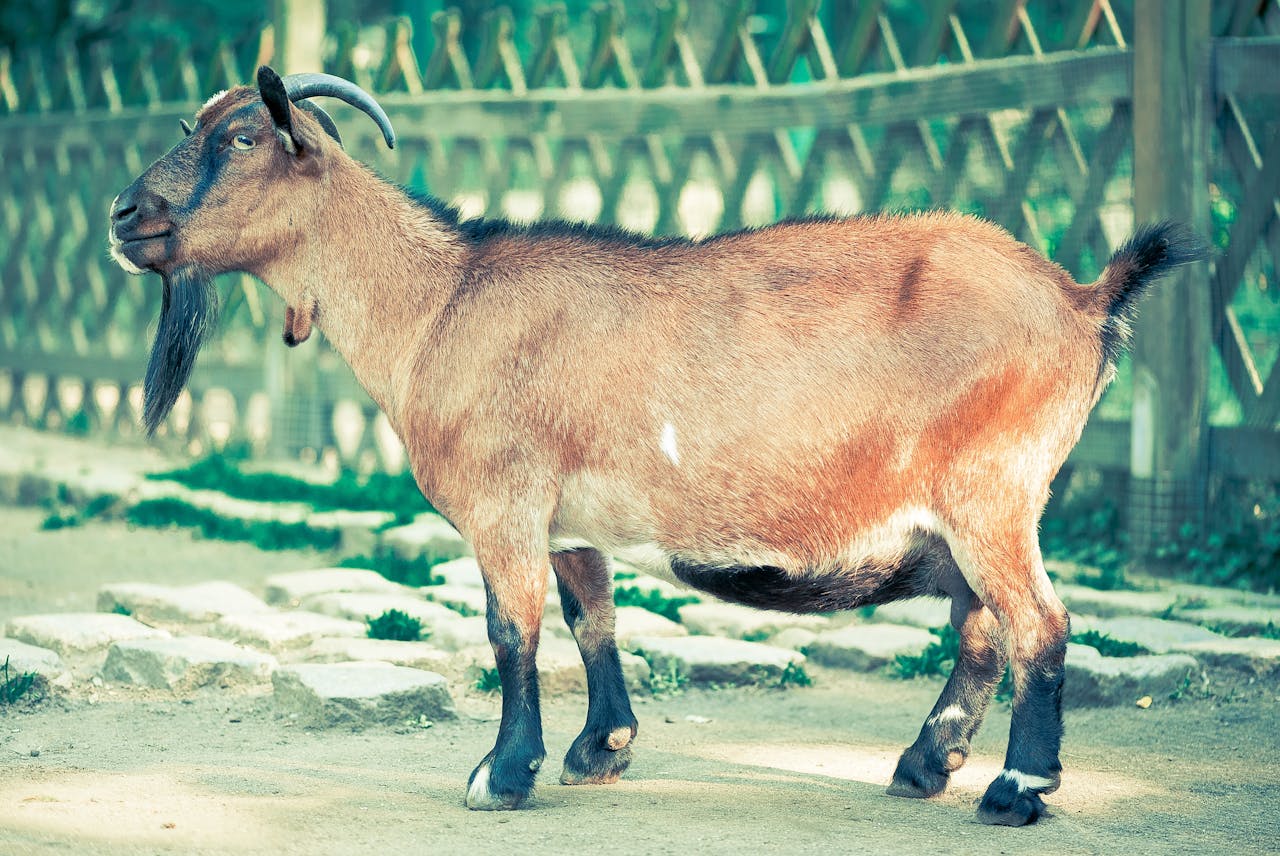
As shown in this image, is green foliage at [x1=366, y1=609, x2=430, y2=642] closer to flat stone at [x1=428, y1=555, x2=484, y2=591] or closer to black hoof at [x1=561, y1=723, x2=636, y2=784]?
flat stone at [x1=428, y1=555, x2=484, y2=591]

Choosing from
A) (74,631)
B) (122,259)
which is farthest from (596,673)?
A: (74,631)

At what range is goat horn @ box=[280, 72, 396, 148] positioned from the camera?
14.9 feet

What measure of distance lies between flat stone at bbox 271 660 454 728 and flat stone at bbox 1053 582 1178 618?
8.81 ft

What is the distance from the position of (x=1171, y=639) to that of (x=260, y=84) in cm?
376

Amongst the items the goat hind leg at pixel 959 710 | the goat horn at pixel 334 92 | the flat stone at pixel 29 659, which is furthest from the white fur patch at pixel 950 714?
the flat stone at pixel 29 659

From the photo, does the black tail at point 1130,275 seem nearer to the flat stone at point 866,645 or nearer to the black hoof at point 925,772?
the black hoof at point 925,772

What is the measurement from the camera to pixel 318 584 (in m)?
6.98

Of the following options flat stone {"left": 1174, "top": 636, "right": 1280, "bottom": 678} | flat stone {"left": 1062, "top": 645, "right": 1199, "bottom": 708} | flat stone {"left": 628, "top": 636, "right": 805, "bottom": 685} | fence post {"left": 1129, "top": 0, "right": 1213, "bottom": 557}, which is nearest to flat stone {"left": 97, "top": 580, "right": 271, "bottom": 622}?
flat stone {"left": 628, "top": 636, "right": 805, "bottom": 685}

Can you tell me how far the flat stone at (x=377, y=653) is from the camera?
5.71 m

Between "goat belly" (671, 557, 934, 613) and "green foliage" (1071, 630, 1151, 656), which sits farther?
"green foliage" (1071, 630, 1151, 656)

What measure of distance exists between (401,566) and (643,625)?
5.20ft

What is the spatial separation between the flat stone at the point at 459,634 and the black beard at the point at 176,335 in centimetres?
163

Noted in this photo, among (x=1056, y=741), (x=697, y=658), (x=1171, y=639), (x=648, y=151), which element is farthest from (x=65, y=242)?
(x=1056, y=741)

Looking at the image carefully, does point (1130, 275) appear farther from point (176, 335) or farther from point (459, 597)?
point (459, 597)
